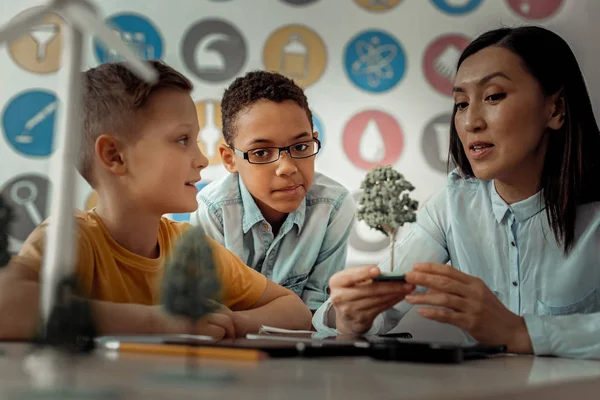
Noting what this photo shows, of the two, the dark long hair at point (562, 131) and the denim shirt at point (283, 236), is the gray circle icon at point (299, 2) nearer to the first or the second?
the denim shirt at point (283, 236)

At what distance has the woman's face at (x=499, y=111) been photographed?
4.39 ft

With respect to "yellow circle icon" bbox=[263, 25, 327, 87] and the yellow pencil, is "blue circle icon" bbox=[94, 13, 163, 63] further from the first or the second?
the yellow pencil

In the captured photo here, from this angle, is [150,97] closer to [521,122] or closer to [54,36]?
[521,122]

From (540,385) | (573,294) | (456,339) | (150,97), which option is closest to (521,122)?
(573,294)

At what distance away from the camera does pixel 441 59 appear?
8.69 ft

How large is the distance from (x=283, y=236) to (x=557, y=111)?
2.85 ft

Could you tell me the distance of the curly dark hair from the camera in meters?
1.99

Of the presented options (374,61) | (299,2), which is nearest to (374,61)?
(374,61)

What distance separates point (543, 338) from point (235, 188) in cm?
121

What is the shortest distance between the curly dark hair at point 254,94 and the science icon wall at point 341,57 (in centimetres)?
56

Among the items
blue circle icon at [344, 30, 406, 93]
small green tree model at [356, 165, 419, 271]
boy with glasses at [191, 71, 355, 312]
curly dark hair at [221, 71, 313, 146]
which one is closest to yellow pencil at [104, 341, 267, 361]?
small green tree model at [356, 165, 419, 271]

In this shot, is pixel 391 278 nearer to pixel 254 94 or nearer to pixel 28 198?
pixel 254 94

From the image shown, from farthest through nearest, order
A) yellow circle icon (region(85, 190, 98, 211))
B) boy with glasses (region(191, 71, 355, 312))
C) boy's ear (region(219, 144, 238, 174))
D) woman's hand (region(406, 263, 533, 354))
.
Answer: yellow circle icon (region(85, 190, 98, 211)) < boy's ear (region(219, 144, 238, 174)) < boy with glasses (region(191, 71, 355, 312)) < woman's hand (region(406, 263, 533, 354))

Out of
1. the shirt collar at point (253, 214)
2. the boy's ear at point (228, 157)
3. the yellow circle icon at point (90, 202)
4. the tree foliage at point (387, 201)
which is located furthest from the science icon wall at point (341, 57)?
the tree foliage at point (387, 201)
